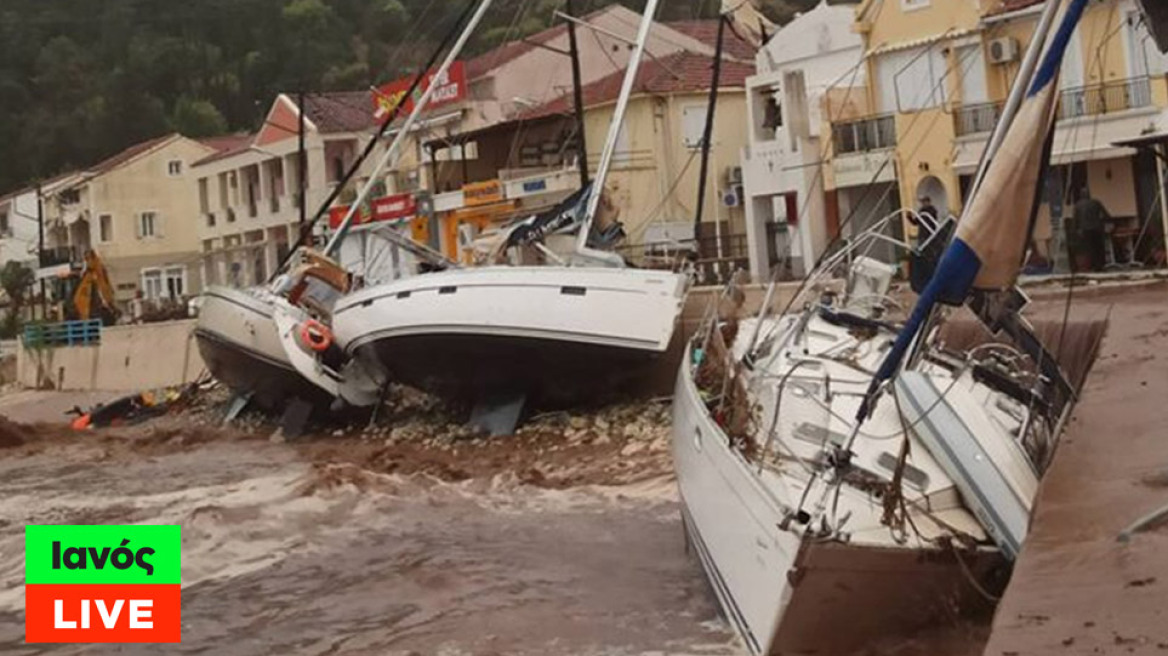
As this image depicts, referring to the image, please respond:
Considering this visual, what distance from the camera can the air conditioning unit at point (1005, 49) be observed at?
91.0 ft

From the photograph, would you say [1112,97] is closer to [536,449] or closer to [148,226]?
[536,449]

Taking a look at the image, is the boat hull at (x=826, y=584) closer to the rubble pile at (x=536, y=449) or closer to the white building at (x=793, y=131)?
the rubble pile at (x=536, y=449)

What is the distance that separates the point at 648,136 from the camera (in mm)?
37375

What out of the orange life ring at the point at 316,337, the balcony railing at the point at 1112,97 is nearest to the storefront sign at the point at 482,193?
the orange life ring at the point at 316,337

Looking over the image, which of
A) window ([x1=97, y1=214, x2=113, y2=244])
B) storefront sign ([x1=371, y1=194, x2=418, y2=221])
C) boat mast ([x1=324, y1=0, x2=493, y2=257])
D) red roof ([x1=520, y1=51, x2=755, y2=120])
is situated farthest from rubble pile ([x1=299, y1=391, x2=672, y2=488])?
window ([x1=97, y1=214, x2=113, y2=244])

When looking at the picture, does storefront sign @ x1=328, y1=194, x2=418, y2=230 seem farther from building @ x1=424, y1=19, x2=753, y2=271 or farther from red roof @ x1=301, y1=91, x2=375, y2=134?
red roof @ x1=301, y1=91, x2=375, y2=134

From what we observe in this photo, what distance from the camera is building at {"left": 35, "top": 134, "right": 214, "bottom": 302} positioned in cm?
6388

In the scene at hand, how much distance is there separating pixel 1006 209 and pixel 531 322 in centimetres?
1179

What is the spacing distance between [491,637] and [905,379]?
Result: 3296 mm

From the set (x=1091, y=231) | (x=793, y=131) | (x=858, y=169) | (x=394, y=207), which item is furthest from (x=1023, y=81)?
(x=394, y=207)

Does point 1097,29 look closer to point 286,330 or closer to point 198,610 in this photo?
point 286,330

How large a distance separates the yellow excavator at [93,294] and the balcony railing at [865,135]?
24.6 metres

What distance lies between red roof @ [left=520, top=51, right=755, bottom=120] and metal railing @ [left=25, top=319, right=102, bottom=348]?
1465 centimetres

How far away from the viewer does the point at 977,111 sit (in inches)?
1120
